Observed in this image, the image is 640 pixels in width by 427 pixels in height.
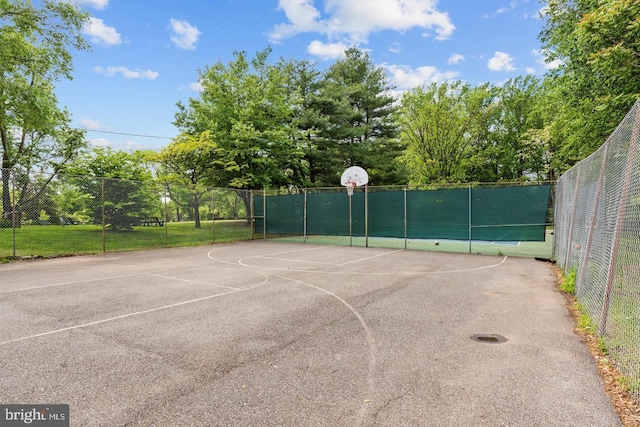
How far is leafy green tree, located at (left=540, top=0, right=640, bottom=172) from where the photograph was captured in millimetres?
8094

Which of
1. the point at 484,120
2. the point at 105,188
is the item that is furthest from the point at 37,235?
the point at 484,120

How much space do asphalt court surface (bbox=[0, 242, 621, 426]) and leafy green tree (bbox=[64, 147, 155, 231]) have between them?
5.40 m

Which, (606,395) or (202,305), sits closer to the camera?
(606,395)

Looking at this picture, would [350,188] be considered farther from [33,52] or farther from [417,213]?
[33,52]

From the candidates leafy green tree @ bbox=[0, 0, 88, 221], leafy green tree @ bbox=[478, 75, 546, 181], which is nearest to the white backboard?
leafy green tree @ bbox=[0, 0, 88, 221]

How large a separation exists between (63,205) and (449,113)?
2605 centimetres

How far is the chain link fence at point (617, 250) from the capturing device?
9.69 ft

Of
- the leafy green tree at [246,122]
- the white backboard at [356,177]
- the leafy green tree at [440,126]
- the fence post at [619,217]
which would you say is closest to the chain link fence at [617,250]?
the fence post at [619,217]

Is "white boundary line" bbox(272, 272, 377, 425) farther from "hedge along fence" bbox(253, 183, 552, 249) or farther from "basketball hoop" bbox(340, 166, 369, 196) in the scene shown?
"basketball hoop" bbox(340, 166, 369, 196)

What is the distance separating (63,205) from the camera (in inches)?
437

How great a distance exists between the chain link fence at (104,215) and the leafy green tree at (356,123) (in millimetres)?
8464

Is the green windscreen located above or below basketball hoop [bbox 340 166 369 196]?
Answer: below

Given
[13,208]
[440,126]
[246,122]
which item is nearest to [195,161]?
[246,122]

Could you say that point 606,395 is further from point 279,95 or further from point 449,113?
point 449,113
